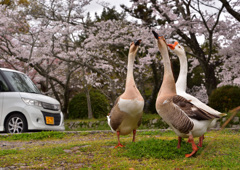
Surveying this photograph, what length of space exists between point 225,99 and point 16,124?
26.9 ft

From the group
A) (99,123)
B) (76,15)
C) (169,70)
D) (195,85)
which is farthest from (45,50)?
(169,70)

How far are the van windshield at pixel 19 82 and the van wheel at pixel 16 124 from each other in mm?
846

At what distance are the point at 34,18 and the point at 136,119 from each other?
46.0 feet

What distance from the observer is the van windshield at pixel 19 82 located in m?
9.14

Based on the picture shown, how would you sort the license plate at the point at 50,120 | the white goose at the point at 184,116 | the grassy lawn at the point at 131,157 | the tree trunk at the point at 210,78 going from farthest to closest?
the tree trunk at the point at 210,78 → the license plate at the point at 50,120 → the white goose at the point at 184,116 → the grassy lawn at the point at 131,157

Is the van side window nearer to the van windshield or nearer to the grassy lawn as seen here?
the van windshield

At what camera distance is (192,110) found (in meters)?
4.32

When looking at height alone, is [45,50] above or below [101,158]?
above

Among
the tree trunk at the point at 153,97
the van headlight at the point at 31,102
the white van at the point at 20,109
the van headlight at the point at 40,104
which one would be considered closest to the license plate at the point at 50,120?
the white van at the point at 20,109

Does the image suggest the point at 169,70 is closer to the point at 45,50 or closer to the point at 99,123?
the point at 99,123

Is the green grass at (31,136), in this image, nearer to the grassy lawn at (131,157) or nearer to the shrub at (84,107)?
the grassy lawn at (131,157)

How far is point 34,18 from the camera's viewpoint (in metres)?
17.5

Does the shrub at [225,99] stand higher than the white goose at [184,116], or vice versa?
the shrub at [225,99]

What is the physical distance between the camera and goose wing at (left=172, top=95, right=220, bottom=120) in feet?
14.0
